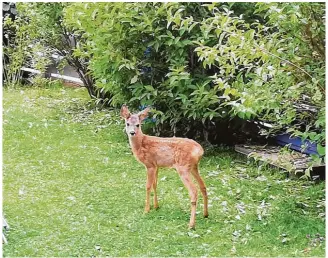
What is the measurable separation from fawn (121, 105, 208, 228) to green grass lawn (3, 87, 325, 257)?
0.83 feet

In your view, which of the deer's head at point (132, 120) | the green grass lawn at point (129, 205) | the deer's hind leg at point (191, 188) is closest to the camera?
the green grass lawn at point (129, 205)

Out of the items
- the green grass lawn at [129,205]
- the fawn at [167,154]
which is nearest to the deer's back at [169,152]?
the fawn at [167,154]

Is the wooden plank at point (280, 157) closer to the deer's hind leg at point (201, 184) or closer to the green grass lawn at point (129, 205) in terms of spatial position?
the green grass lawn at point (129, 205)

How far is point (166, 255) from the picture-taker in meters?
4.14

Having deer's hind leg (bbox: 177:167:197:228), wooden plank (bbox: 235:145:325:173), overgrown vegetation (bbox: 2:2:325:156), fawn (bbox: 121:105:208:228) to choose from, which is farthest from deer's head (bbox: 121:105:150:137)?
wooden plank (bbox: 235:145:325:173)

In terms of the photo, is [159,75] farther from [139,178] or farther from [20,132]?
[20,132]

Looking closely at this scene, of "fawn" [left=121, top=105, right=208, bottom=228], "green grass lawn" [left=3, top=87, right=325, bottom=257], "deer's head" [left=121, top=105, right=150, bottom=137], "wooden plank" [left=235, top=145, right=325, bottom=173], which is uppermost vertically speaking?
"deer's head" [left=121, top=105, right=150, bottom=137]

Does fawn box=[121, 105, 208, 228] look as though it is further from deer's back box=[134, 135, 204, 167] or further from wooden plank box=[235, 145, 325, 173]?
wooden plank box=[235, 145, 325, 173]

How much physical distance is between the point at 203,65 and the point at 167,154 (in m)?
0.80

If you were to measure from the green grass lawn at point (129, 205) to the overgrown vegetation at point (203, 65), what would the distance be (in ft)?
1.70

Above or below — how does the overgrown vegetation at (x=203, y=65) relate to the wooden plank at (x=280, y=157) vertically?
above

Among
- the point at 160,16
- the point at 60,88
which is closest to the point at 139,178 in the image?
the point at 160,16

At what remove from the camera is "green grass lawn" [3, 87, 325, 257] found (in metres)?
4.27

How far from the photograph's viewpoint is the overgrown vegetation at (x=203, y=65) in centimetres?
447
